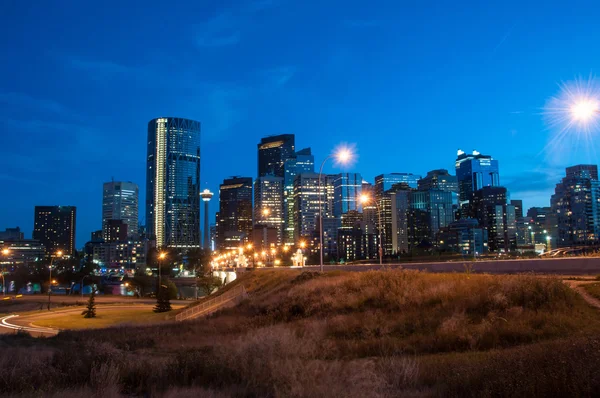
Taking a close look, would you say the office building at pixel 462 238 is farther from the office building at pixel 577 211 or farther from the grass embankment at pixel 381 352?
the grass embankment at pixel 381 352

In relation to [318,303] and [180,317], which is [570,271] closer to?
[318,303]

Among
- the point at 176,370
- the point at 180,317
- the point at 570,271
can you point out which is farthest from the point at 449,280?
the point at 180,317

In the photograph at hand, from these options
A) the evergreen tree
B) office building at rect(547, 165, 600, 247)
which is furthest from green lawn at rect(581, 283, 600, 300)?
office building at rect(547, 165, 600, 247)

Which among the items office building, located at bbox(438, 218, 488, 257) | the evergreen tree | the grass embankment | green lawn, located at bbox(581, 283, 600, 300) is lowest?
the evergreen tree

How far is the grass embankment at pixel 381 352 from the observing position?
10305mm

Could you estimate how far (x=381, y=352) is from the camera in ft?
53.5

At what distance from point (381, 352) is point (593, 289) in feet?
29.0

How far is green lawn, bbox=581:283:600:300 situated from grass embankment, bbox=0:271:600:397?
0.85 m

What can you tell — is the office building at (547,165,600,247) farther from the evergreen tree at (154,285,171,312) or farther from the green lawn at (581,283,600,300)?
the green lawn at (581,283,600,300)

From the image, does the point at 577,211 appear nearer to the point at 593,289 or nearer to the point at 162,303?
the point at 162,303

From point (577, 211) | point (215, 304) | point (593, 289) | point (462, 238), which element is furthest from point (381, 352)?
point (462, 238)

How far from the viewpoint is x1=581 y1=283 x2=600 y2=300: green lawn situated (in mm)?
18247

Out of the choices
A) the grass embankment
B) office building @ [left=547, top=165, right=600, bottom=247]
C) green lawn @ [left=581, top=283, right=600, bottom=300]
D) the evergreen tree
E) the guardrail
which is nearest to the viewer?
the grass embankment

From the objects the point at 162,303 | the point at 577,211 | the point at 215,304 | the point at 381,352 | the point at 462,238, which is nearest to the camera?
the point at 381,352
